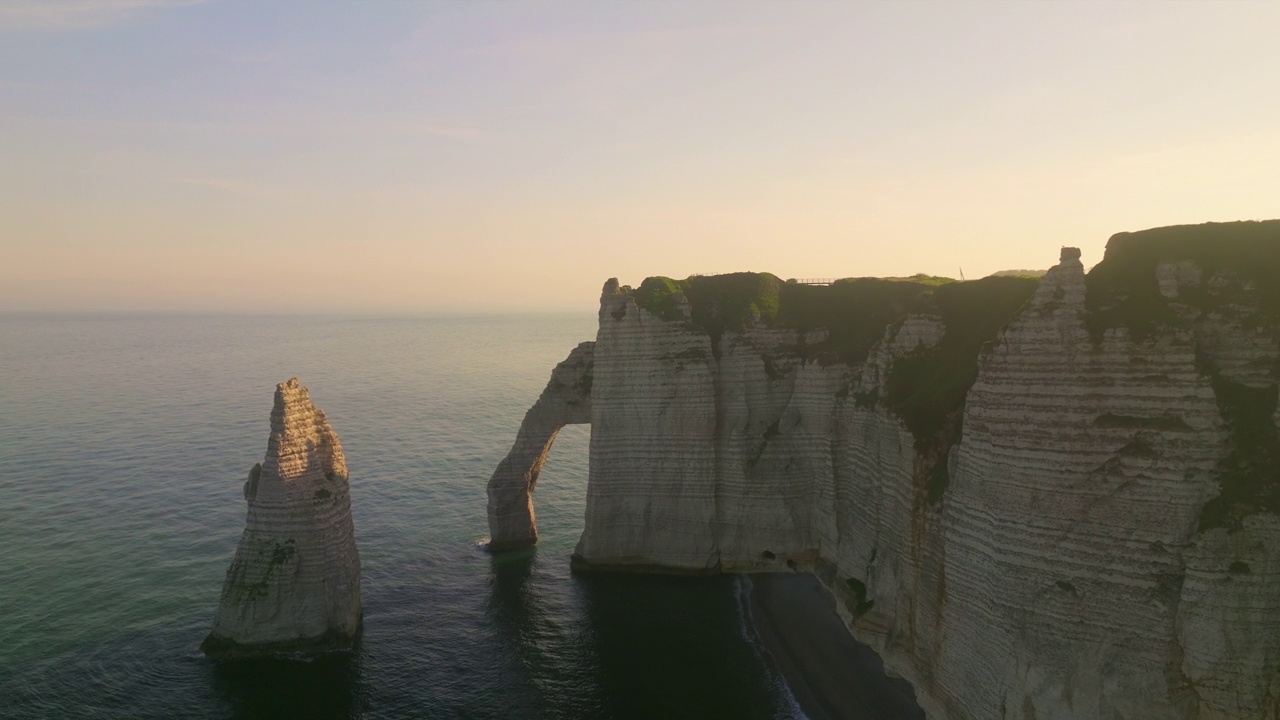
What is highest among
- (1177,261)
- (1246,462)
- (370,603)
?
(1177,261)

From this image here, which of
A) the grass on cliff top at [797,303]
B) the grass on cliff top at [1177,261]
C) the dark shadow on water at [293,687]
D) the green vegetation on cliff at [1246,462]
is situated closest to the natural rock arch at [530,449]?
the grass on cliff top at [797,303]

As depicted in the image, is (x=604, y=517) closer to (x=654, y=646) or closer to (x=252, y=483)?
(x=654, y=646)

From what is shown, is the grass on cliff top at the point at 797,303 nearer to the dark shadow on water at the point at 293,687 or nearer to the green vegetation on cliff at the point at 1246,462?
the green vegetation on cliff at the point at 1246,462

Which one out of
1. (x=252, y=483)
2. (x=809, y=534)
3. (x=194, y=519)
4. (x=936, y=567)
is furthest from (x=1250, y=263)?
(x=194, y=519)

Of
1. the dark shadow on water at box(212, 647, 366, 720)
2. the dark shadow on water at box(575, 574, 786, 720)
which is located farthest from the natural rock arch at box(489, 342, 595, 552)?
the dark shadow on water at box(212, 647, 366, 720)

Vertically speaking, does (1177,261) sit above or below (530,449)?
above

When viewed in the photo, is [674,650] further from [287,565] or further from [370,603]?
[287,565]

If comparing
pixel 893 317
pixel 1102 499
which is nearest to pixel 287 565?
pixel 1102 499
